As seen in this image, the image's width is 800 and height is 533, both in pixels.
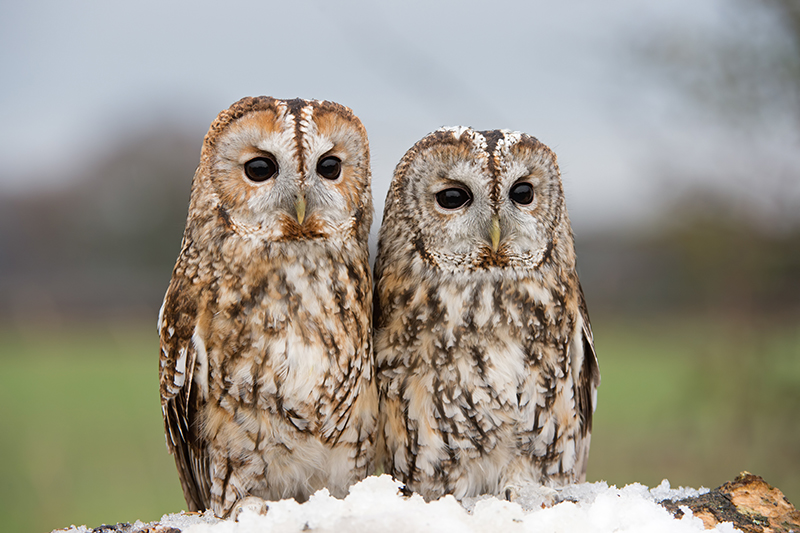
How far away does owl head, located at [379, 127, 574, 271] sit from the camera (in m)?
1.67

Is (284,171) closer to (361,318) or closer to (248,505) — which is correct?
(361,318)

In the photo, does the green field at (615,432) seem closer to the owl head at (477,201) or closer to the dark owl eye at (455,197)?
the owl head at (477,201)

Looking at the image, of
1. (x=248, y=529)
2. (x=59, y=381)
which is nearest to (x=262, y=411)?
(x=248, y=529)

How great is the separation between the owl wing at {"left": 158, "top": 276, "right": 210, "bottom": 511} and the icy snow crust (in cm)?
23

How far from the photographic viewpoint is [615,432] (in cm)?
783

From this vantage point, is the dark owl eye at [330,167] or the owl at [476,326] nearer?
the dark owl eye at [330,167]

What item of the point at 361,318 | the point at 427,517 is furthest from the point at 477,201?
the point at 427,517

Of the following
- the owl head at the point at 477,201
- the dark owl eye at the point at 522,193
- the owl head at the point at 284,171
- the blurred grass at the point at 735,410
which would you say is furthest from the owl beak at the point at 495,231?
the blurred grass at the point at 735,410

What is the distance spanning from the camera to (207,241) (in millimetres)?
1604

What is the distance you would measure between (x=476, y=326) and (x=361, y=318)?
13.0 inches

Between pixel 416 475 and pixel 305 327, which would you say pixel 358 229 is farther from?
pixel 416 475

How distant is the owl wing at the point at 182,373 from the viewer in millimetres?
1568

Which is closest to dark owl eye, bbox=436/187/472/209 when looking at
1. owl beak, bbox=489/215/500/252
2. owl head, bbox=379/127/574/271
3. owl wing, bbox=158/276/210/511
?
owl head, bbox=379/127/574/271

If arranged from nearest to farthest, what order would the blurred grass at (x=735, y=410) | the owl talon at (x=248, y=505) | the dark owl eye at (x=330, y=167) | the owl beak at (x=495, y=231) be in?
the owl talon at (x=248, y=505), the dark owl eye at (x=330, y=167), the owl beak at (x=495, y=231), the blurred grass at (x=735, y=410)
